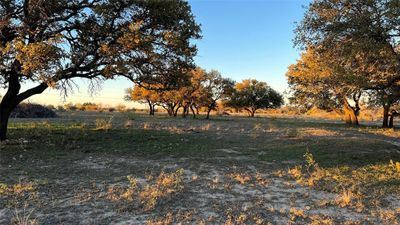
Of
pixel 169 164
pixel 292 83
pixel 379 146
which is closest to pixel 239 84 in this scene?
pixel 292 83

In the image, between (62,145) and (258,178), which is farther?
(62,145)

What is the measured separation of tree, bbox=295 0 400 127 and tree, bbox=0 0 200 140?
17.6 ft

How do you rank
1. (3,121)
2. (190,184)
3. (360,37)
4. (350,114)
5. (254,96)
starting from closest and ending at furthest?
(190,184) < (360,37) < (3,121) < (350,114) < (254,96)

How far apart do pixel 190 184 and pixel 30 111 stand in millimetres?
30297

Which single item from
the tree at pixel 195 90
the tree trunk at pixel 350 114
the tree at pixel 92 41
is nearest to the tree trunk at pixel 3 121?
the tree at pixel 92 41

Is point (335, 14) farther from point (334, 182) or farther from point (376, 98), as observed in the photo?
point (334, 182)

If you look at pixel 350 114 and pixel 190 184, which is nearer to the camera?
pixel 190 184

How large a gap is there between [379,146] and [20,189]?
49.5 ft

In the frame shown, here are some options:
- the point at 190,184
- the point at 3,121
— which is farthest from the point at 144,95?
the point at 190,184

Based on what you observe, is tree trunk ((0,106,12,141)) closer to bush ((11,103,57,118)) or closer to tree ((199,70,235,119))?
bush ((11,103,57,118))

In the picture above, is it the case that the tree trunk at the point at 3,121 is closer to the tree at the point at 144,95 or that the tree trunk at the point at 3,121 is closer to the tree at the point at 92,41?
the tree at the point at 92,41

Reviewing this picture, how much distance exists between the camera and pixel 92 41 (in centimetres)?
1385

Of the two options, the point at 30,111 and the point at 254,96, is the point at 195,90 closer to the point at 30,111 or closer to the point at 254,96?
the point at 30,111

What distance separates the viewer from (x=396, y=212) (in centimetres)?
630
